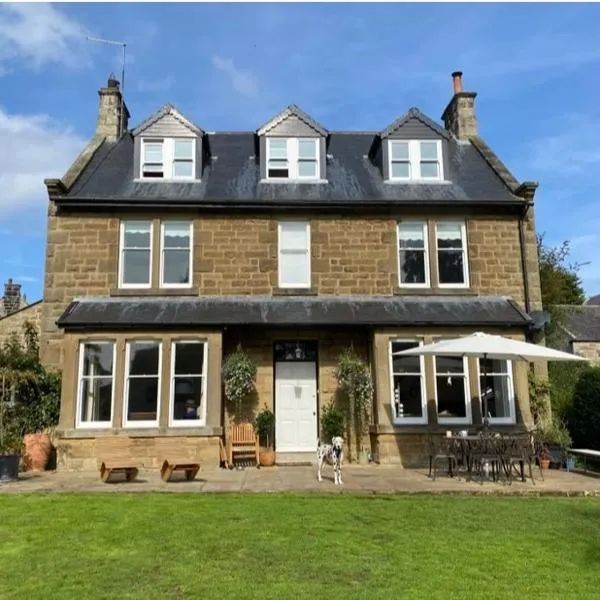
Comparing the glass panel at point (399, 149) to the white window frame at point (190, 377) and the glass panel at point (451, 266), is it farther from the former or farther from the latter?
the white window frame at point (190, 377)

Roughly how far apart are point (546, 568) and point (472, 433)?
7.29 meters

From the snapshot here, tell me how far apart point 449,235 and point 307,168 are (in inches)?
174

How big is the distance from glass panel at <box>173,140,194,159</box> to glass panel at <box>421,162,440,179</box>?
660 cm

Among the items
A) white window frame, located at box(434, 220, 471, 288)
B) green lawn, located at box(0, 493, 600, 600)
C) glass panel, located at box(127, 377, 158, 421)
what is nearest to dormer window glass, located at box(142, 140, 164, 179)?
glass panel, located at box(127, 377, 158, 421)

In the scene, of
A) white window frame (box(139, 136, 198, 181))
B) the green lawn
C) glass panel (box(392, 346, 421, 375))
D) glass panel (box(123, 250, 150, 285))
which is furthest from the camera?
white window frame (box(139, 136, 198, 181))

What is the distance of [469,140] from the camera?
1795 cm

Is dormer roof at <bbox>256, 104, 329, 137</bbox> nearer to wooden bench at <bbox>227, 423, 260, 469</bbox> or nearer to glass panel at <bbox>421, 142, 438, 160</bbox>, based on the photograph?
glass panel at <bbox>421, 142, 438, 160</bbox>

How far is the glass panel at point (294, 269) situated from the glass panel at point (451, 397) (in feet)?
14.0

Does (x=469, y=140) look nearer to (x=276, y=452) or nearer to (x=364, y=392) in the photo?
(x=364, y=392)

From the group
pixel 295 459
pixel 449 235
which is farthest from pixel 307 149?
pixel 295 459

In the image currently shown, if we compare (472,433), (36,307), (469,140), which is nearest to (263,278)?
(472,433)

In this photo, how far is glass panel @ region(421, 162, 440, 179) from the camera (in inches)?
641

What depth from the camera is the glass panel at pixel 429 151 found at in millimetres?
16391

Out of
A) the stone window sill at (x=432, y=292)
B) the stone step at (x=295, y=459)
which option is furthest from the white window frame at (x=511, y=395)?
the stone step at (x=295, y=459)
